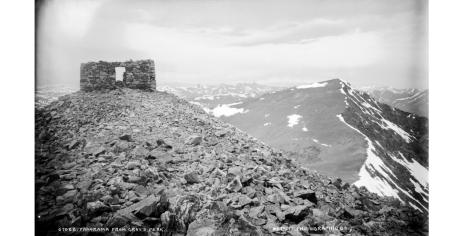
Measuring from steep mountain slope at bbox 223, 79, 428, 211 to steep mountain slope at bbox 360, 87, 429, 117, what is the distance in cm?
25

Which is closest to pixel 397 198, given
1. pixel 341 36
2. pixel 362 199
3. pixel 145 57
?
pixel 362 199

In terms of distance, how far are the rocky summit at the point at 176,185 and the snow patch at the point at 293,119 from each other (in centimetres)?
109

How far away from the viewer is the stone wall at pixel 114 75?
31.6 ft

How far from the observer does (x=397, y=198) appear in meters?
8.86

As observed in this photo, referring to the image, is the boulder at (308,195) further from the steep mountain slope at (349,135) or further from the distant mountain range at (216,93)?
the distant mountain range at (216,93)

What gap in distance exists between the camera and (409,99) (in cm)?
903

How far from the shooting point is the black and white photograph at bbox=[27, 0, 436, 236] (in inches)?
311

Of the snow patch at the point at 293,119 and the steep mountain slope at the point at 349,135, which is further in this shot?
the snow patch at the point at 293,119

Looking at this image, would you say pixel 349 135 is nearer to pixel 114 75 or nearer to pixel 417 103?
pixel 417 103

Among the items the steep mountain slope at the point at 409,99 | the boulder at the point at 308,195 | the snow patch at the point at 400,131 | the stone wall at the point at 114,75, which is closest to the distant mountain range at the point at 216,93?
the stone wall at the point at 114,75

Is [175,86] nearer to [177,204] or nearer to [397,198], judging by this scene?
[177,204]

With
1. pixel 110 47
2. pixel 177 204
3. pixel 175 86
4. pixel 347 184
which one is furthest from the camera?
pixel 175 86

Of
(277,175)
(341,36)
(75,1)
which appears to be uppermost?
(75,1)

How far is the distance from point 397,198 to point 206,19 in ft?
23.1
